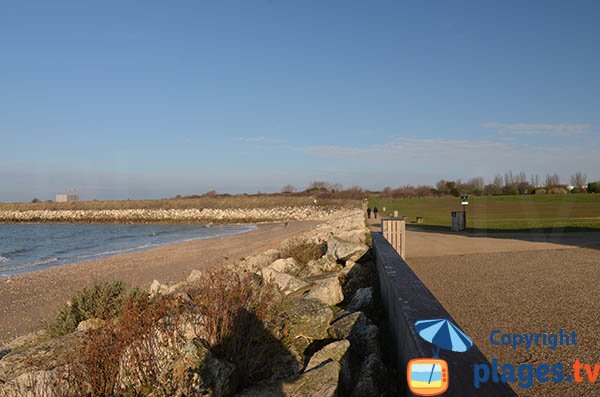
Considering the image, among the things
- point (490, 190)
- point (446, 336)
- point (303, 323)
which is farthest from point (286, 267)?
point (490, 190)

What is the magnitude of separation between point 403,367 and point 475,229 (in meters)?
20.8

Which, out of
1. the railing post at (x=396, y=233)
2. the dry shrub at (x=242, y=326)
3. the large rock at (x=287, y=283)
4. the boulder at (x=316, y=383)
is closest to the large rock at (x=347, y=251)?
the railing post at (x=396, y=233)

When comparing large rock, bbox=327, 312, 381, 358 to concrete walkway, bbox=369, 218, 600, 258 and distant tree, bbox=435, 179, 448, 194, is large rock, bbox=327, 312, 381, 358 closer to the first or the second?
concrete walkway, bbox=369, 218, 600, 258

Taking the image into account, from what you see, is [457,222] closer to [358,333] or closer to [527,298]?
[527,298]

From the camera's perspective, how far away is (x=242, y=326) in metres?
4.96

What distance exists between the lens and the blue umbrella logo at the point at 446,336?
2.83m

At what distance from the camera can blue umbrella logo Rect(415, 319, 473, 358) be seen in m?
2.83

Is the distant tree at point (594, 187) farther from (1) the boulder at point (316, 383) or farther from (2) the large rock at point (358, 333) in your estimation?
(1) the boulder at point (316, 383)

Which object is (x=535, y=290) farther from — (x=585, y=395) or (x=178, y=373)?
(x=178, y=373)

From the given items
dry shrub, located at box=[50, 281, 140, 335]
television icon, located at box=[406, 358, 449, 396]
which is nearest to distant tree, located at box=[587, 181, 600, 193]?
dry shrub, located at box=[50, 281, 140, 335]

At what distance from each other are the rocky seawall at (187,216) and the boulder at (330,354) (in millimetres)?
50186

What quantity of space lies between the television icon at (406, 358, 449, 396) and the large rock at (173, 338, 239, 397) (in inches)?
87.4

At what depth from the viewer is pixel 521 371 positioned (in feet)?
15.6

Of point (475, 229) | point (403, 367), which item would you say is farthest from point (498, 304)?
point (475, 229)
